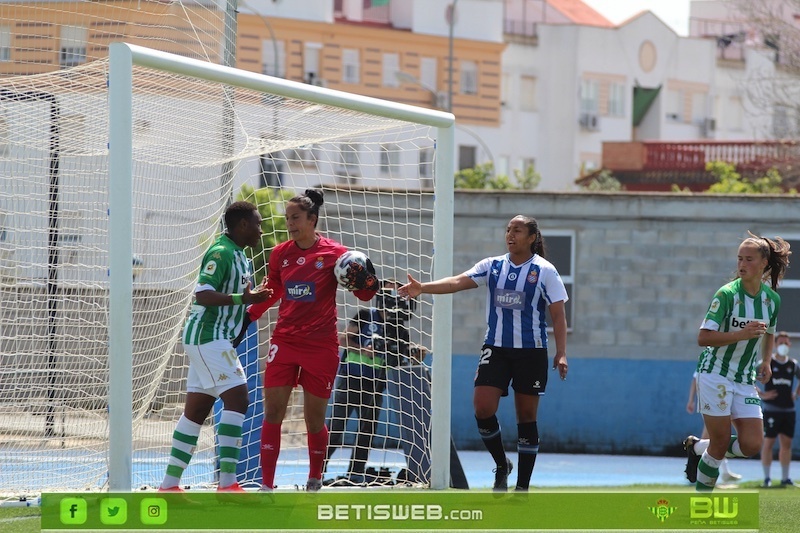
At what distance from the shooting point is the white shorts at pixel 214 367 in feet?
26.0

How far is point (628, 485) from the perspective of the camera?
547 inches

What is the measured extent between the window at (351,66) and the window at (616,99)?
13567mm

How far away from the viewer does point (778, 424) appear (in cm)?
1443

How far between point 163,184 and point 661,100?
51.4 metres

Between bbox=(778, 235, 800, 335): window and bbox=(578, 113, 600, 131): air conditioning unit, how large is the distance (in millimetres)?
37405

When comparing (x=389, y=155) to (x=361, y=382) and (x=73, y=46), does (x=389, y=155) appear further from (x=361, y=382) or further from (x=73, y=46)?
(x=73, y=46)

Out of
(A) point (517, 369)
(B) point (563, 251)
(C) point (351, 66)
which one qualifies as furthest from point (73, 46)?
(C) point (351, 66)

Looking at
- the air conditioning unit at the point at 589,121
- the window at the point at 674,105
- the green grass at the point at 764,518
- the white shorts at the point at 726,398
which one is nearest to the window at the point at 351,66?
the air conditioning unit at the point at 589,121

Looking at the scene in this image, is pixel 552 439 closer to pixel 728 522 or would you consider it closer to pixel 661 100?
pixel 728 522

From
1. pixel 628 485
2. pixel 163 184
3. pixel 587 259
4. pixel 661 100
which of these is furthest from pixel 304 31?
pixel 163 184

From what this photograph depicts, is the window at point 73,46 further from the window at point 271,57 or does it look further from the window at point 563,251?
the window at point 271,57

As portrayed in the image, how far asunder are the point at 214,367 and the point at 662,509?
279 centimetres

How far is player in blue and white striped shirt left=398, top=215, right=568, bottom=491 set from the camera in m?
8.46

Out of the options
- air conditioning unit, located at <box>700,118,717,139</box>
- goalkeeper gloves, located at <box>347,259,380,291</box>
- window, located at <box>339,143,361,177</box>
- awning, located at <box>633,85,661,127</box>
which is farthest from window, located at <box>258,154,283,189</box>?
air conditioning unit, located at <box>700,118,717,139</box>
